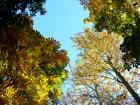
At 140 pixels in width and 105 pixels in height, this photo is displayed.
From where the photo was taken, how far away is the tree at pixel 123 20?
17812 mm

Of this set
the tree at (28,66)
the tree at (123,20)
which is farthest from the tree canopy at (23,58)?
the tree at (123,20)

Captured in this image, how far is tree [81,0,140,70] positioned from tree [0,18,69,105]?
250cm

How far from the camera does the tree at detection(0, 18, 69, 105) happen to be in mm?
17094

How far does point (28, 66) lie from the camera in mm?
18016

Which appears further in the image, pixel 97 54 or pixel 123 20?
Answer: pixel 97 54

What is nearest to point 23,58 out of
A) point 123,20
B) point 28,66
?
point 28,66

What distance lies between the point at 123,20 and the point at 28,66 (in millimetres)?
4967

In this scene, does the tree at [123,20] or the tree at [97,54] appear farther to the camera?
the tree at [97,54]

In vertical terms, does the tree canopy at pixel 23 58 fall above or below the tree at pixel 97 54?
below

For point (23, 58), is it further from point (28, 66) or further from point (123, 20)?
point (123, 20)

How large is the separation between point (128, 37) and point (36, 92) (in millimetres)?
4860

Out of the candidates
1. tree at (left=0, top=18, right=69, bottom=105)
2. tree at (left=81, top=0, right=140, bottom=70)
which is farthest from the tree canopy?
tree at (left=81, top=0, right=140, bottom=70)

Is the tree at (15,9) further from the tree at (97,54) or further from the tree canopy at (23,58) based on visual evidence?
the tree at (97,54)

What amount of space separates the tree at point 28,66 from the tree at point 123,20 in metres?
2.50
